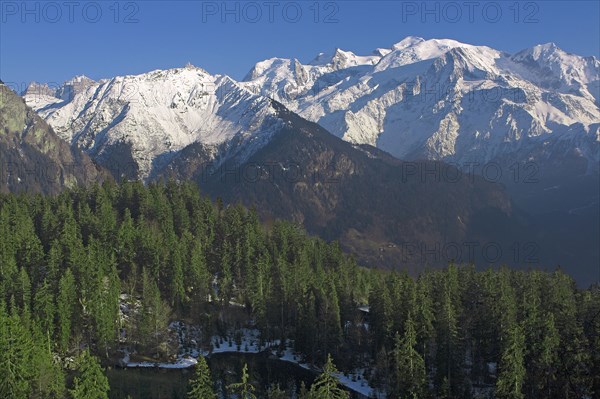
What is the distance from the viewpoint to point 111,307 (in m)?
101

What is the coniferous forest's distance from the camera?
3113 inches

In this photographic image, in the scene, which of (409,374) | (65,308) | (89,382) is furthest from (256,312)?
Result: (89,382)

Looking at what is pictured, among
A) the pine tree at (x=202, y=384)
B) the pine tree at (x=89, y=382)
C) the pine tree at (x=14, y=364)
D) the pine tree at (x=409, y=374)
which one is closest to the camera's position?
the pine tree at (x=202, y=384)

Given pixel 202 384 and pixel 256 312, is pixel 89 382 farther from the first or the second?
pixel 256 312

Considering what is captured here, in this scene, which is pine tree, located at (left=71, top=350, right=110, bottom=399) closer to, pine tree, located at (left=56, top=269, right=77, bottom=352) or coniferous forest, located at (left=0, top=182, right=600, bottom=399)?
coniferous forest, located at (left=0, top=182, right=600, bottom=399)

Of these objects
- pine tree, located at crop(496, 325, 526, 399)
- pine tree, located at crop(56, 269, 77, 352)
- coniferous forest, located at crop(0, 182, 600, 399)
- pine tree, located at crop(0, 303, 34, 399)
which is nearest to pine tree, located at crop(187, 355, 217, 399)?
coniferous forest, located at crop(0, 182, 600, 399)

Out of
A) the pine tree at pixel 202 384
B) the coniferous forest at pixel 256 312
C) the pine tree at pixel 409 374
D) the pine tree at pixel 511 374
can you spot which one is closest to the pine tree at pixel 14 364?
the coniferous forest at pixel 256 312

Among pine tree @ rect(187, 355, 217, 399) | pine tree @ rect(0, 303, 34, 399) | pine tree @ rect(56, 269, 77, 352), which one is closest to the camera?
pine tree @ rect(187, 355, 217, 399)

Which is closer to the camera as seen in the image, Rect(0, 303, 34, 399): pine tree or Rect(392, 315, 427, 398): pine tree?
Rect(0, 303, 34, 399): pine tree

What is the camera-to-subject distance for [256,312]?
11731 centimetres

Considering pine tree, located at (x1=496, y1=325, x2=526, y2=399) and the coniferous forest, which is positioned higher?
the coniferous forest

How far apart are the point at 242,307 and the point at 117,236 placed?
25.4 metres

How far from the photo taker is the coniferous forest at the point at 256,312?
79062 mm

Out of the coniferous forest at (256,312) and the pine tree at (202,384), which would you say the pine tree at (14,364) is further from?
the pine tree at (202,384)
